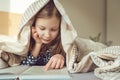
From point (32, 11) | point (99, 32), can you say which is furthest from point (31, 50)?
point (99, 32)

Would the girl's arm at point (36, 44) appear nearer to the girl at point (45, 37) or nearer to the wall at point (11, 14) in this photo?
the girl at point (45, 37)

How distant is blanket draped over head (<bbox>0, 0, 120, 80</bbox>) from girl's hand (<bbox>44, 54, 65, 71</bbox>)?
29mm

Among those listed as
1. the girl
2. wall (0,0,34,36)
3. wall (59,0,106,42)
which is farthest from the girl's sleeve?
wall (59,0,106,42)

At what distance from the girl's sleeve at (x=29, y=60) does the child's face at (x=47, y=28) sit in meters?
0.08

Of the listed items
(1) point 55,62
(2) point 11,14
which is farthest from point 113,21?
(1) point 55,62

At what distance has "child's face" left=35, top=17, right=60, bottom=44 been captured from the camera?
792 millimetres

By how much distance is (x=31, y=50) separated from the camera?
0.80 metres

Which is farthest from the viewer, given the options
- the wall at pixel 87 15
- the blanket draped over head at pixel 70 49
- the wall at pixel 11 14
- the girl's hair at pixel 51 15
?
the wall at pixel 87 15

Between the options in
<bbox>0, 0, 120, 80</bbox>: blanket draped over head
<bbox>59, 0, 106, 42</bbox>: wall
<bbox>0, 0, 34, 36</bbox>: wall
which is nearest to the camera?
<bbox>0, 0, 120, 80</bbox>: blanket draped over head

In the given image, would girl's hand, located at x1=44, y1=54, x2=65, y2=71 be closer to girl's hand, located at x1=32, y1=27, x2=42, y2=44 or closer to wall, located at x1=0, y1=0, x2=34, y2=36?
girl's hand, located at x1=32, y1=27, x2=42, y2=44

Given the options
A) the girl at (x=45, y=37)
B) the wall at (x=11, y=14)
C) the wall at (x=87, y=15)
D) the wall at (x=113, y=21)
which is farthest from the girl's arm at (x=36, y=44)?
the wall at (x=113, y=21)

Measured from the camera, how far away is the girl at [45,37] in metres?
0.79

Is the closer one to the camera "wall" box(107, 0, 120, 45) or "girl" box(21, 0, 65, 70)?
"girl" box(21, 0, 65, 70)

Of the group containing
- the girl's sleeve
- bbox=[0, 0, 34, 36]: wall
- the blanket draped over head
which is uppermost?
bbox=[0, 0, 34, 36]: wall
